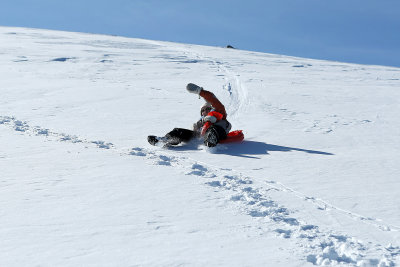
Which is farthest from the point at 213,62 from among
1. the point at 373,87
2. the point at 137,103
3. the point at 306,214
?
the point at 306,214

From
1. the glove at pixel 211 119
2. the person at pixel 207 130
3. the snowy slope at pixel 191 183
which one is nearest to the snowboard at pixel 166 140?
the person at pixel 207 130

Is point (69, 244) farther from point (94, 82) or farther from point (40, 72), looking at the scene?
point (40, 72)

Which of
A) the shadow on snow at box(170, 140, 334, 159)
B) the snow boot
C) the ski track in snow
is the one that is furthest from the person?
the ski track in snow

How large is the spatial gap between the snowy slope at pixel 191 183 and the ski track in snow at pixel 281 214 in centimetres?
1

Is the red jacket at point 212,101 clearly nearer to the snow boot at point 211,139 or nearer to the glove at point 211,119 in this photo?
the glove at point 211,119

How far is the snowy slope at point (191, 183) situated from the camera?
2811 mm

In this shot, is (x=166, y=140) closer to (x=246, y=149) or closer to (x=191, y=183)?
(x=246, y=149)

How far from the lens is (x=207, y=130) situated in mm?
6320

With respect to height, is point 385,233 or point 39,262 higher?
point 385,233

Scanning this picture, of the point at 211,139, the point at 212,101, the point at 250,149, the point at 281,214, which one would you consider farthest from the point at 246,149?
the point at 281,214

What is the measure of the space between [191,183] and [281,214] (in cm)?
112

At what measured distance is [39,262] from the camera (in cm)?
253

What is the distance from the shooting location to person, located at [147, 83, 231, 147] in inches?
243

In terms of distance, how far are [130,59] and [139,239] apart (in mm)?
16803
